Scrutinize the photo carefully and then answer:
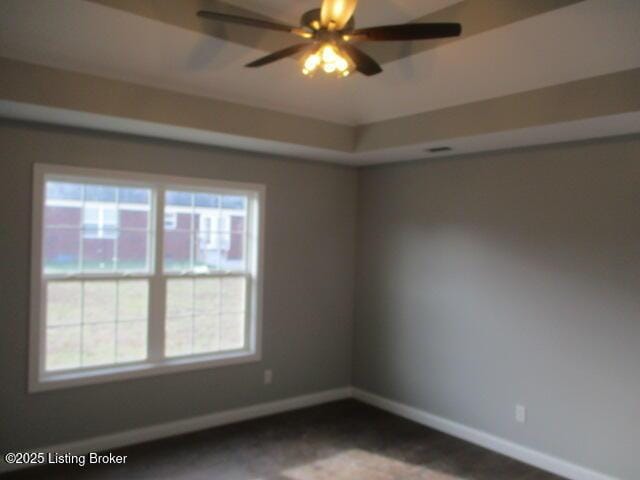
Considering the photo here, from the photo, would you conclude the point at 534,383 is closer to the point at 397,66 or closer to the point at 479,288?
the point at 479,288

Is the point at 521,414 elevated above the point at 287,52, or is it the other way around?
the point at 287,52

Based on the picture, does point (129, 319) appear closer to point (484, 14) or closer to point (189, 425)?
point (189, 425)

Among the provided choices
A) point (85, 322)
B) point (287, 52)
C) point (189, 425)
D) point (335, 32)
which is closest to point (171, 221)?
point (85, 322)

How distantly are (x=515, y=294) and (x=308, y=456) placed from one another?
2047 mm

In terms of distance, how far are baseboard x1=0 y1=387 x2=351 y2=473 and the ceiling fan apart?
3.18 metres

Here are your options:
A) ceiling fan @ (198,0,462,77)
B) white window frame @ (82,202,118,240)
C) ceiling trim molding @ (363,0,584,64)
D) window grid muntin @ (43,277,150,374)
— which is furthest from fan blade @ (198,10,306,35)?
window grid muntin @ (43,277,150,374)

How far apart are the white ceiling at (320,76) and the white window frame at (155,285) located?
33.0 inches

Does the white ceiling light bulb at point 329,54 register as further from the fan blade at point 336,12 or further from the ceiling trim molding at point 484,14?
the ceiling trim molding at point 484,14

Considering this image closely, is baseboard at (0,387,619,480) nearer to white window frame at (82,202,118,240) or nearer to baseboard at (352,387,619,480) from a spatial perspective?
baseboard at (352,387,619,480)

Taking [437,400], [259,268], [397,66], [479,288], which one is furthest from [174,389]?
[397,66]

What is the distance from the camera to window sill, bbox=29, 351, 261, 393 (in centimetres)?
361

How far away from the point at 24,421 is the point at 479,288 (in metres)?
3.58

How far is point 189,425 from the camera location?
423cm

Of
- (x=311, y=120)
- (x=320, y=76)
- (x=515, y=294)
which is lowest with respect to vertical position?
(x=515, y=294)
